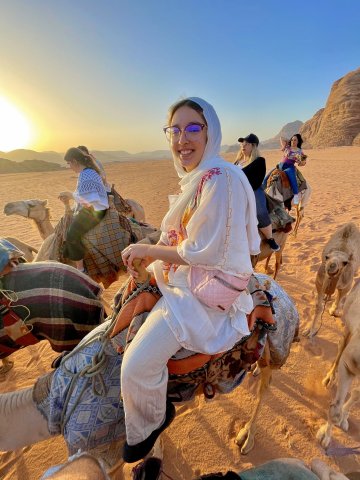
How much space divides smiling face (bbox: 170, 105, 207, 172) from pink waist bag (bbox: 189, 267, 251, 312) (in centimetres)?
64

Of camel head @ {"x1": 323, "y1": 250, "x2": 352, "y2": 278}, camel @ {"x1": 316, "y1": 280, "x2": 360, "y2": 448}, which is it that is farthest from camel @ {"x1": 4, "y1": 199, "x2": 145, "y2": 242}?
camel @ {"x1": 316, "y1": 280, "x2": 360, "y2": 448}

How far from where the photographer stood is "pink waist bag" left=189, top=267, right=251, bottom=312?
147 cm

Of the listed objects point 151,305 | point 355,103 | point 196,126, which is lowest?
point 151,305

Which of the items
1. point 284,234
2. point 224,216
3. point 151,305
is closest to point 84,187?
point 151,305

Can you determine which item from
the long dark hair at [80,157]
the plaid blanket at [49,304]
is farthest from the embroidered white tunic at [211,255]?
the long dark hair at [80,157]

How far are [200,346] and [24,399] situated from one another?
1074mm

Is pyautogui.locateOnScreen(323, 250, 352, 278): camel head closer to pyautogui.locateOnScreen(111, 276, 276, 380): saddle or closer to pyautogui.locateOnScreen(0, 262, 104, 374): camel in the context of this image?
pyautogui.locateOnScreen(111, 276, 276, 380): saddle

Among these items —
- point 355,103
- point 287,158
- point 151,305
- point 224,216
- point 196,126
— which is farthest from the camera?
point 355,103

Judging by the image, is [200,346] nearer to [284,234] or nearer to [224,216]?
[224,216]

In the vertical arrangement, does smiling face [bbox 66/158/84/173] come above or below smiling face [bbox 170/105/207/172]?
below

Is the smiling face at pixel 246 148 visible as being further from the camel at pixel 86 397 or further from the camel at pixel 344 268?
the camel at pixel 86 397

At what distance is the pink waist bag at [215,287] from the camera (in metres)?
1.47

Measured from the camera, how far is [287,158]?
679 cm

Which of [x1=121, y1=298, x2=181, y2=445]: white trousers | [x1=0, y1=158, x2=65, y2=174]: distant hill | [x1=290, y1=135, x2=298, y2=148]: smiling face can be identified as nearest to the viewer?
[x1=121, y1=298, x2=181, y2=445]: white trousers
